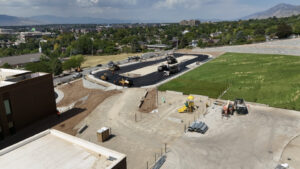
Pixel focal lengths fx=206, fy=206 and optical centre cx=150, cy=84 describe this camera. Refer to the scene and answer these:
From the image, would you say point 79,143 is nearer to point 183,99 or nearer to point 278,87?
point 183,99

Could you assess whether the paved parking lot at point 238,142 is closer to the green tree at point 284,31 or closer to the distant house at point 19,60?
the distant house at point 19,60

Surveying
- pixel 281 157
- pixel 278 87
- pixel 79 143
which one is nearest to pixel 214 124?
pixel 281 157

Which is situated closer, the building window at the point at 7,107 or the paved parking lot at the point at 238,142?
the paved parking lot at the point at 238,142

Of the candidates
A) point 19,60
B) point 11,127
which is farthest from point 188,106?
point 19,60

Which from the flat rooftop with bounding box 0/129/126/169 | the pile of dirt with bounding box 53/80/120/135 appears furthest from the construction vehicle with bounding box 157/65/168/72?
the flat rooftop with bounding box 0/129/126/169

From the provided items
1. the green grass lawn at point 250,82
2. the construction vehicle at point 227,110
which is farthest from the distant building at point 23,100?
the construction vehicle at point 227,110

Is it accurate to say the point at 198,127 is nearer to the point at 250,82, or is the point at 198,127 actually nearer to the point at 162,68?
the point at 250,82
